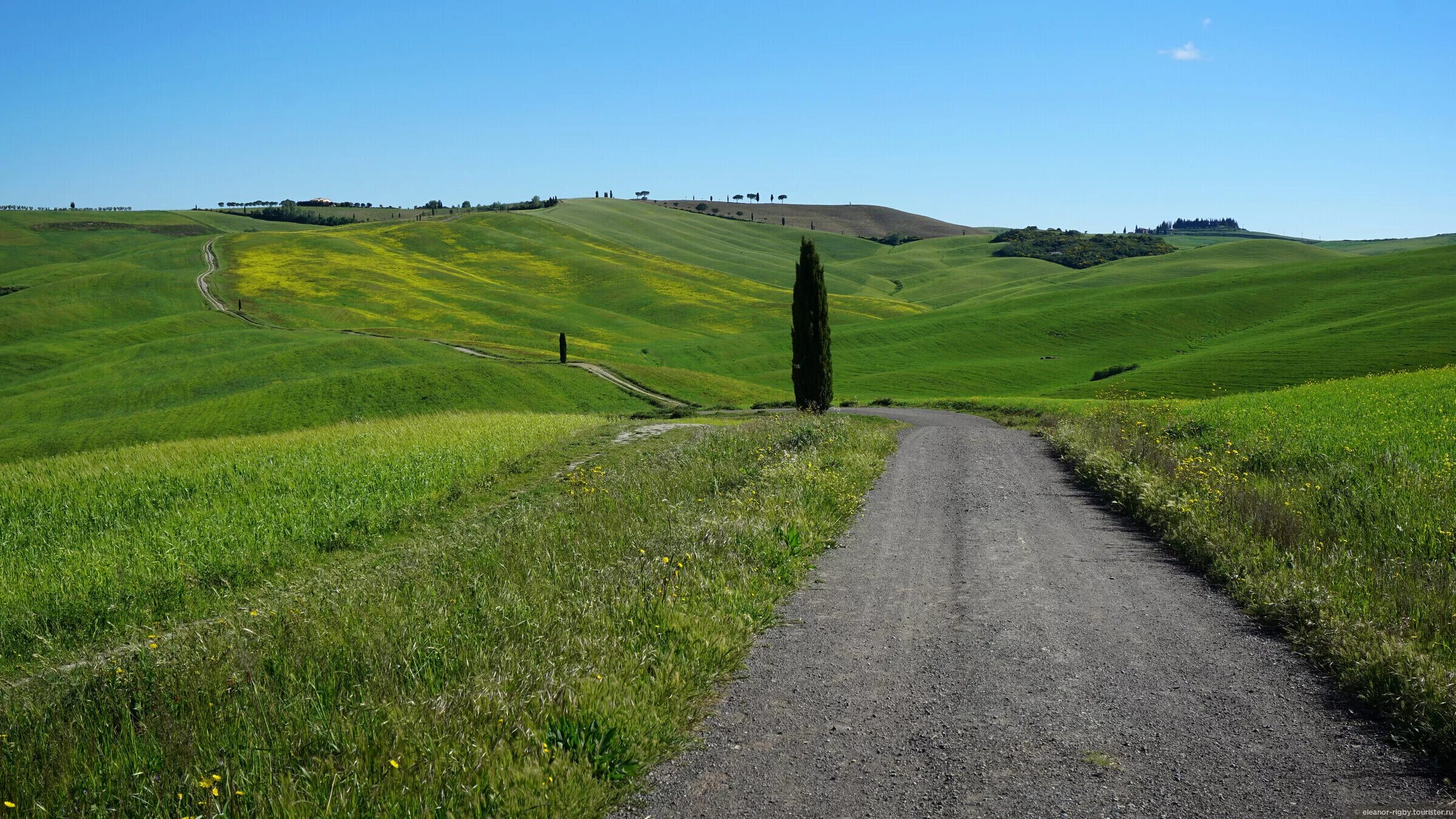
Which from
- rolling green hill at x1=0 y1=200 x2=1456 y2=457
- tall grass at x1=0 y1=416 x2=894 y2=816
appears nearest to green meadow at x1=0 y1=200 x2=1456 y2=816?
tall grass at x1=0 y1=416 x2=894 y2=816

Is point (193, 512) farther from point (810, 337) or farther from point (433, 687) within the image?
point (810, 337)

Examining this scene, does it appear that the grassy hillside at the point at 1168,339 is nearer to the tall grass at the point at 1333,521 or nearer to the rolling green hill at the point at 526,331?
the rolling green hill at the point at 526,331

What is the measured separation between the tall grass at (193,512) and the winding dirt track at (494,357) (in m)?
25.7

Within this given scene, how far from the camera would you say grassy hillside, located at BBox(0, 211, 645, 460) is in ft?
154

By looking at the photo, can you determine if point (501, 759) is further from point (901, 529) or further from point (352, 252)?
point (352, 252)

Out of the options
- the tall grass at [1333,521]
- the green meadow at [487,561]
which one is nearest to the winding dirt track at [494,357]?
the green meadow at [487,561]

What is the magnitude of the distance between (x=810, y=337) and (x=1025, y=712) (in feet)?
118

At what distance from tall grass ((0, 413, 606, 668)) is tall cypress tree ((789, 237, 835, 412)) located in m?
16.7

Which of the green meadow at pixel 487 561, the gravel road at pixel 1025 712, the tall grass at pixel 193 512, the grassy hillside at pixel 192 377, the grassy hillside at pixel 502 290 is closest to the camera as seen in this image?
the gravel road at pixel 1025 712

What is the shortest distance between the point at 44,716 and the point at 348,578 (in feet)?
16.1

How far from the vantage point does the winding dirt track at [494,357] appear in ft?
177

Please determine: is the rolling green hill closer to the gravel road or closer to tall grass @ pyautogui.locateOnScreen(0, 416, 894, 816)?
tall grass @ pyautogui.locateOnScreen(0, 416, 894, 816)

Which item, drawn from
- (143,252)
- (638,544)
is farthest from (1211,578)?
(143,252)

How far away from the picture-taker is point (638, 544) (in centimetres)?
1118
